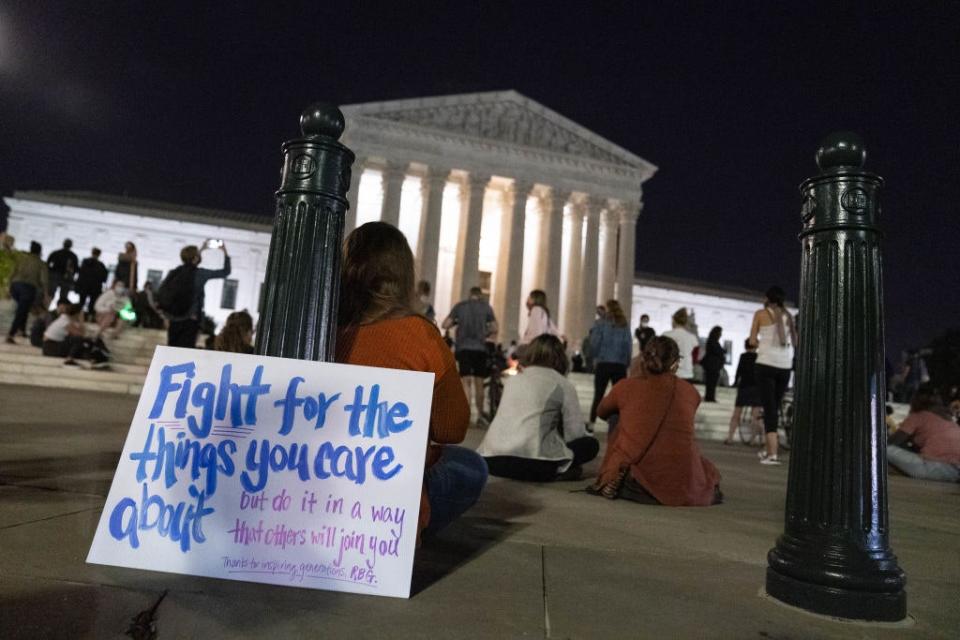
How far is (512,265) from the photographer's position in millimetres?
33438

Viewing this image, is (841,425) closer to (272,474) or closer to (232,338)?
(272,474)

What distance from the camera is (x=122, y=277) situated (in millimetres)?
15125

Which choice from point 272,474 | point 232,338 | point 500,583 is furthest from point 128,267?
point 500,583

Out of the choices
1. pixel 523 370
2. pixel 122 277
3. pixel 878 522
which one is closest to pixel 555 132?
pixel 122 277

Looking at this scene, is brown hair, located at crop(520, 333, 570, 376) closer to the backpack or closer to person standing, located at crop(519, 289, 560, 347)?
person standing, located at crop(519, 289, 560, 347)

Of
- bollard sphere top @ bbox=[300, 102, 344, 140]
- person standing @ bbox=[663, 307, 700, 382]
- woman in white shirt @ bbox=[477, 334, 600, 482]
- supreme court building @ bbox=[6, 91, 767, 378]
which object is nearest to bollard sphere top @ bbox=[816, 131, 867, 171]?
bollard sphere top @ bbox=[300, 102, 344, 140]

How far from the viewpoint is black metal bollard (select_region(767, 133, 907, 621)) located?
7.55 feet

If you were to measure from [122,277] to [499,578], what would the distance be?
15172mm

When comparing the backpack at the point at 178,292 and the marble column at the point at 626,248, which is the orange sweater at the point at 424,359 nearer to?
the backpack at the point at 178,292

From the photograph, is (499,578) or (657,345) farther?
(657,345)

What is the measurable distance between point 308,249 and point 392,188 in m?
30.6

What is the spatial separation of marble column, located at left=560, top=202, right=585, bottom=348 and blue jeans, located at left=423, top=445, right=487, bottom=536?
99.5 ft

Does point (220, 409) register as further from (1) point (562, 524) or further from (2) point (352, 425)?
(1) point (562, 524)

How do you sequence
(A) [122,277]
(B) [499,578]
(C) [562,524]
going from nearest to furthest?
1. (B) [499,578]
2. (C) [562,524]
3. (A) [122,277]
